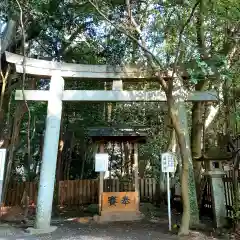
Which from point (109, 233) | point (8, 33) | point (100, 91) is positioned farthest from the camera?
point (8, 33)

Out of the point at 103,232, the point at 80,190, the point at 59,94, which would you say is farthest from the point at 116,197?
the point at 80,190

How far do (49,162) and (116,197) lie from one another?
2.26 metres

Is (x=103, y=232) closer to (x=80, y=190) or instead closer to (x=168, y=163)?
(x=168, y=163)

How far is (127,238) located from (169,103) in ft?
9.56

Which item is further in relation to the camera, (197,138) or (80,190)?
(80,190)

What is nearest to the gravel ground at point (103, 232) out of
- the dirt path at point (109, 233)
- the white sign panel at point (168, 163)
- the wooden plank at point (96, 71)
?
the dirt path at point (109, 233)

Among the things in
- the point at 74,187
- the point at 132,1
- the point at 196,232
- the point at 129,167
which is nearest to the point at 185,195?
the point at 196,232

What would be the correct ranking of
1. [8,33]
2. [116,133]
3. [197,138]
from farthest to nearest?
[197,138]
[116,133]
[8,33]

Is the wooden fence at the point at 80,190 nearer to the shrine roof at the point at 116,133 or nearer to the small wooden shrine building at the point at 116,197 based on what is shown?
the small wooden shrine building at the point at 116,197

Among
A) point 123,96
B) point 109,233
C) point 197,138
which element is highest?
point 123,96

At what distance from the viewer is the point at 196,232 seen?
5.92 m

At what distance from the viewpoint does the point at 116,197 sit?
7.86 m

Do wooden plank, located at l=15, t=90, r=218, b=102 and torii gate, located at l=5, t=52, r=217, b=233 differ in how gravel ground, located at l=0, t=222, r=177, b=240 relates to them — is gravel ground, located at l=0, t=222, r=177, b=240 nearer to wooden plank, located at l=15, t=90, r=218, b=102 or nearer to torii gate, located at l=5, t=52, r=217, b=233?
torii gate, located at l=5, t=52, r=217, b=233

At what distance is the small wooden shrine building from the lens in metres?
7.67
